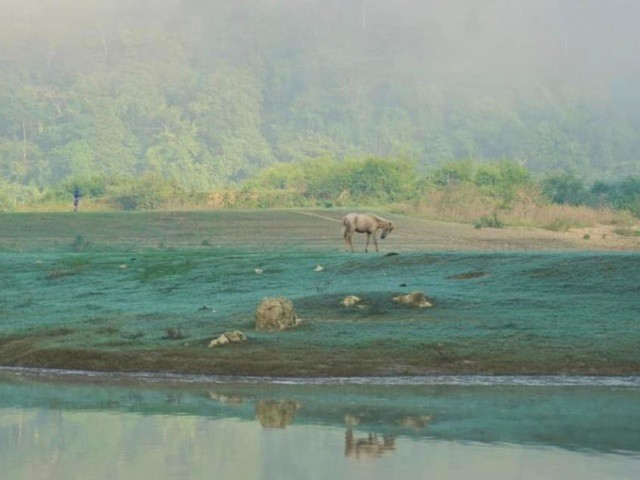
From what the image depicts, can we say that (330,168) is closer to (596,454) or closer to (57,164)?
(57,164)

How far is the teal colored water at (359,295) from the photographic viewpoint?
2273 cm

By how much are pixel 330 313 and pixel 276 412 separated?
7533mm

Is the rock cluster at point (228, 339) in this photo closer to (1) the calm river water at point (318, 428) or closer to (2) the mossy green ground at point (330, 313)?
(2) the mossy green ground at point (330, 313)

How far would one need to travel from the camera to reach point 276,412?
17500mm

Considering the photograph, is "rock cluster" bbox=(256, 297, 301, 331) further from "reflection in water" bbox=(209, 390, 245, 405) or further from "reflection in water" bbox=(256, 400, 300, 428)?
"reflection in water" bbox=(256, 400, 300, 428)

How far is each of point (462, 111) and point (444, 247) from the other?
457ft

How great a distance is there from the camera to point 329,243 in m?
46.4

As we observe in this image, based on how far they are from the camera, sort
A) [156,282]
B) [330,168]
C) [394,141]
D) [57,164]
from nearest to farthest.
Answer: [156,282] → [330,168] → [57,164] → [394,141]

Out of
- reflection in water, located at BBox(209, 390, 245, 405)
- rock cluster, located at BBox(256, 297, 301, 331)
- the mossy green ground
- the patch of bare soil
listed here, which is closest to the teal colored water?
the mossy green ground

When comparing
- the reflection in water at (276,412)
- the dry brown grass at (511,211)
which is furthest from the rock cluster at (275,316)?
the dry brown grass at (511,211)

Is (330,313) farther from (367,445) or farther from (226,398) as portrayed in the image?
(367,445)

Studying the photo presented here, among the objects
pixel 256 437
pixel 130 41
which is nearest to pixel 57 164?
pixel 130 41

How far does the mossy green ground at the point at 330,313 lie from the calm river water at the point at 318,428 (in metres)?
0.83

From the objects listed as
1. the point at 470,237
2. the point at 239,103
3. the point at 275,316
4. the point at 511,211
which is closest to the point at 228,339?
the point at 275,316
